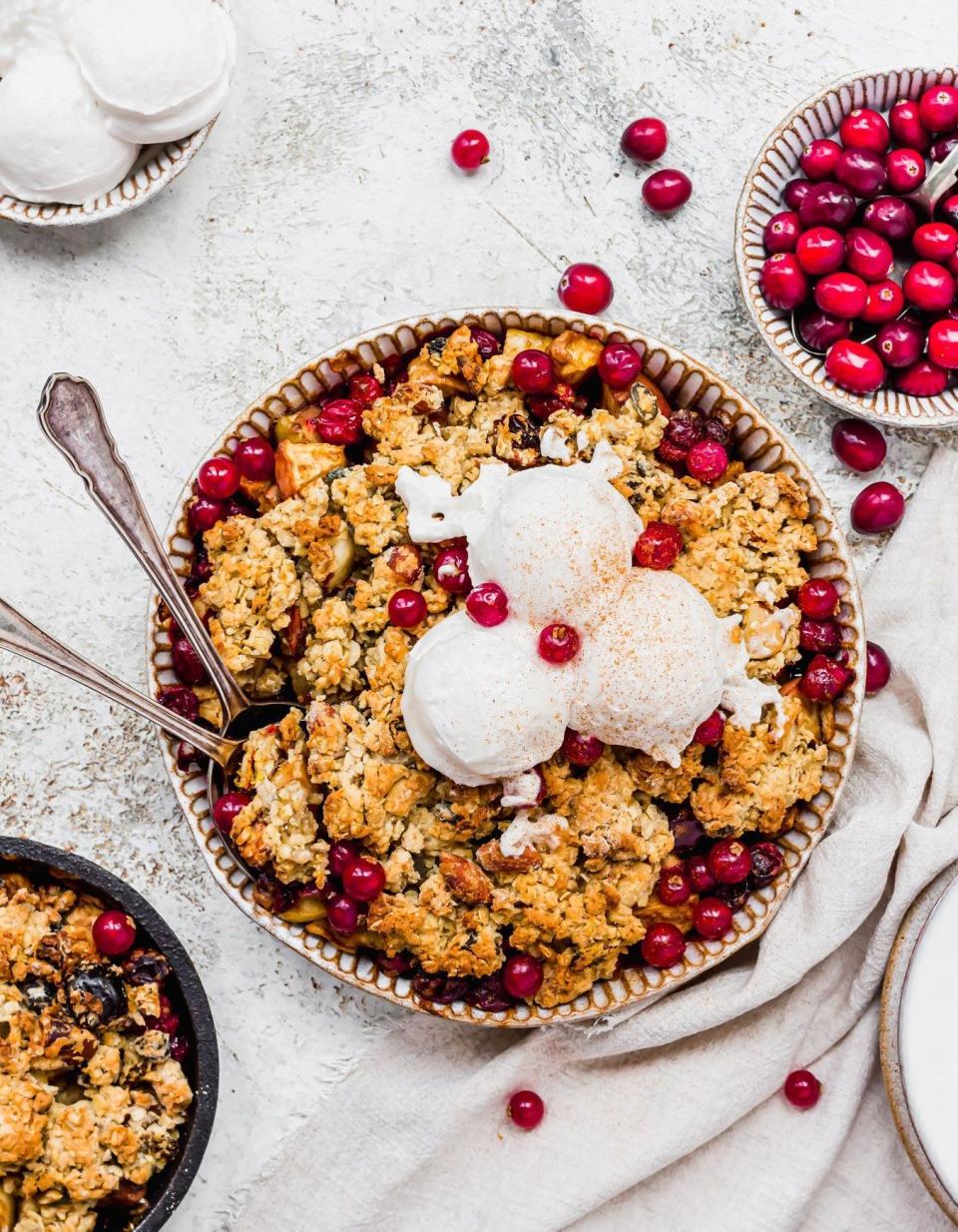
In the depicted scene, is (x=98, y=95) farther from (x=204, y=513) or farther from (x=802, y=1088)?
(x=802, y=1088)

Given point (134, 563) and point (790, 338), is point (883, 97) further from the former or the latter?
point (134, 563)

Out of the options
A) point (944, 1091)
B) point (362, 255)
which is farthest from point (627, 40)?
point (944, 1091)

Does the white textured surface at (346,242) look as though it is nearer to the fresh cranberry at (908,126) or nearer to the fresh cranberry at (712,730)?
the fresh cranberry at (908,126)

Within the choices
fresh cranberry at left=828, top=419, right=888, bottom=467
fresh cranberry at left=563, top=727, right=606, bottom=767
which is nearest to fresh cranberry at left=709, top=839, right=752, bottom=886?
fresh cranberry at left=563, top=727, right=606, bottom=767

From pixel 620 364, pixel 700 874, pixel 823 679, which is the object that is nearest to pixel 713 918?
pixel 700 874

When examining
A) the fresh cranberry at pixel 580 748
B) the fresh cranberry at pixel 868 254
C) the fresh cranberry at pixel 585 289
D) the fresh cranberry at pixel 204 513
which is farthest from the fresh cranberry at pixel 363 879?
the fresh cranberry at pixel 868 254
